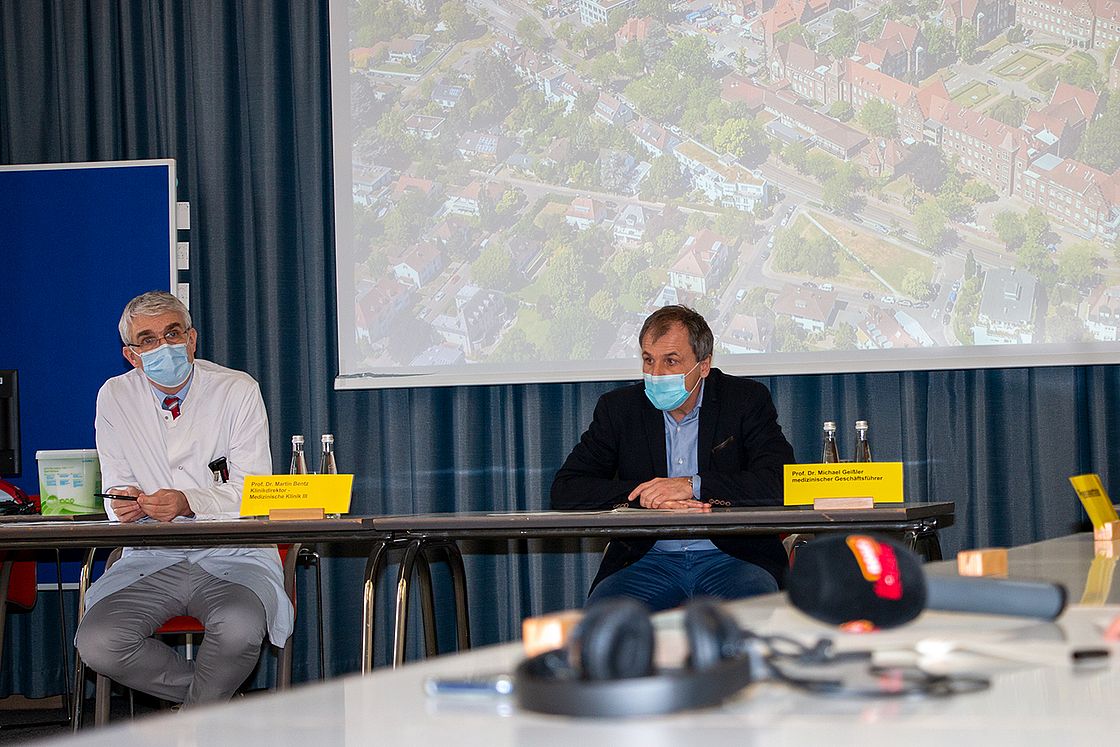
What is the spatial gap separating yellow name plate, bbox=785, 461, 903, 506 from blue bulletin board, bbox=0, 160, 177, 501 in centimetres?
252

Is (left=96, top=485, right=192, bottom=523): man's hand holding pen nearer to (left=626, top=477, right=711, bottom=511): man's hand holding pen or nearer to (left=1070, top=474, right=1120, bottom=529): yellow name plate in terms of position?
(left=626, top=477, right=711, bottom=511): man's hand holding pen

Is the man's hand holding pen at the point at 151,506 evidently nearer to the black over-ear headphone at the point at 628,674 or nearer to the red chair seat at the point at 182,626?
the red chair seat at the point at 182,626

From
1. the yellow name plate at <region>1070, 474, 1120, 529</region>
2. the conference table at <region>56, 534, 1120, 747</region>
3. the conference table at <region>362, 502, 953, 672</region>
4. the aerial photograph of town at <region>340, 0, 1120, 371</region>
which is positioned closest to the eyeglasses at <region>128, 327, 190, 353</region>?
the conference table at <region>362, 502, 953, 672</region>

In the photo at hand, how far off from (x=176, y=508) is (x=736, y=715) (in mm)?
2600

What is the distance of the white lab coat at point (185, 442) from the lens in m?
3.32

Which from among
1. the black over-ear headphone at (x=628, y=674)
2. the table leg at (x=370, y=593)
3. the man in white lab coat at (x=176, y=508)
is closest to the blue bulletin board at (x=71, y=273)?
the man in white lab coat at (x=176, y=508)

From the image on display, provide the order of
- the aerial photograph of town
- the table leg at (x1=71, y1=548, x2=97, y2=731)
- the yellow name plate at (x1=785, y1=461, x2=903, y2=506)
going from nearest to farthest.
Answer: the yellow name plate at (x1=785, y1=461, x2=903, y2=506) < the table leg at (x1=71, y1=548, x2=97, y2=731) < the aerial photograph of town

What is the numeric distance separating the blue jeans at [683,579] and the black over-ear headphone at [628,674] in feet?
7.11

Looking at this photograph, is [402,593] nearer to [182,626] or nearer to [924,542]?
[182,626]

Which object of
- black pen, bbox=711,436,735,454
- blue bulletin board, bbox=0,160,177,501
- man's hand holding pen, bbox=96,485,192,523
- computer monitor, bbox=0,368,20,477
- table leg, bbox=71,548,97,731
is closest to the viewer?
man's hand holding pen, bbox=96,485,192,523

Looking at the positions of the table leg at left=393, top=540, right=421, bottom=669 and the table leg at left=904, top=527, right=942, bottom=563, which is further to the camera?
the table leg at left=393, top=540, right=421, bottom=669

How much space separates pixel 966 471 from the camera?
4066 mm

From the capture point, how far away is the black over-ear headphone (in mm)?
643

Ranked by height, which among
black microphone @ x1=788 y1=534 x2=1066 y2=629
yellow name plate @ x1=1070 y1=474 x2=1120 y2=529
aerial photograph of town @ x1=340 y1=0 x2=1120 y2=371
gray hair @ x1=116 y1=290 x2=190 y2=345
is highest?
aerial photograph of town @ x1=340 y1=0 x2=1120 y2=371
